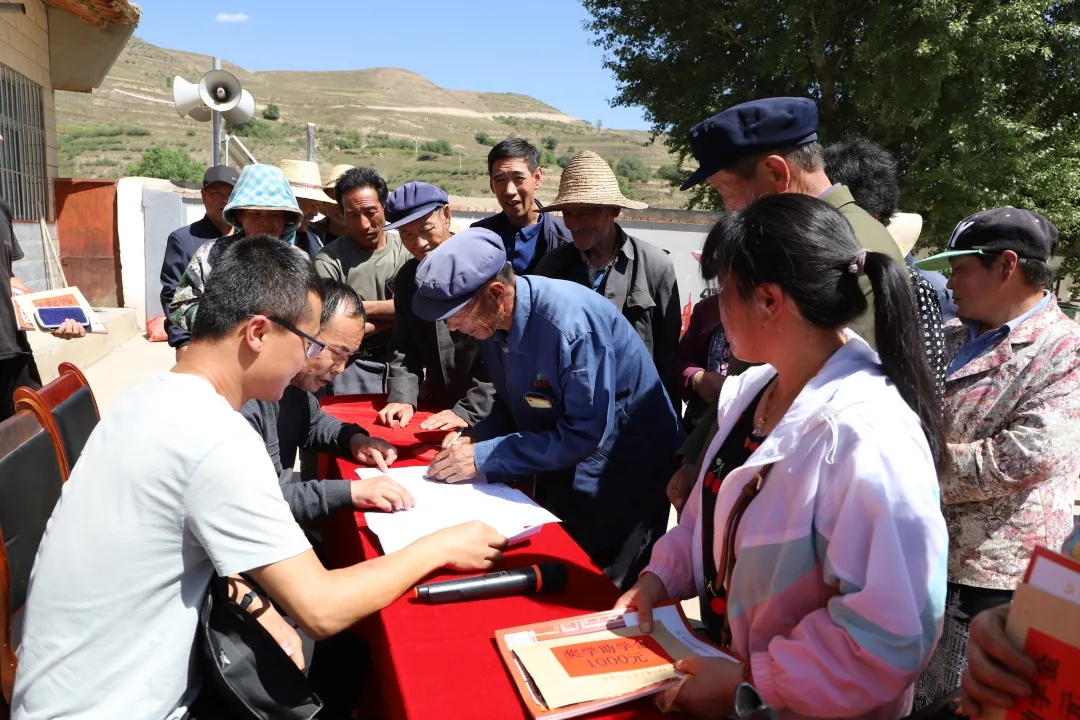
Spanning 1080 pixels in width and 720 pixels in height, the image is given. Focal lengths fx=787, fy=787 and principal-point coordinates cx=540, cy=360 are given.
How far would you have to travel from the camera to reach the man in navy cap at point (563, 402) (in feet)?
7.37

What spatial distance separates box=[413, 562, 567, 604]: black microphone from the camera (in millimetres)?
1646

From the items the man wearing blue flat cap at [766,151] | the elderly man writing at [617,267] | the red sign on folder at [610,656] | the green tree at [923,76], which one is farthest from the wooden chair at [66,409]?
the green tree at [923,76]

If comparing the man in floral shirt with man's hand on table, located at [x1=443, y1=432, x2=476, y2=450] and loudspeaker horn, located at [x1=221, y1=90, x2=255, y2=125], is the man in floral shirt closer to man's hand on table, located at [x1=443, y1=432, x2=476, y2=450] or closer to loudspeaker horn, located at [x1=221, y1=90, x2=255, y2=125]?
man's hand on table, located at [x1=443, y1=432, x2=476, y2=450]

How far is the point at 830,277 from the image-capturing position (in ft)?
4.27

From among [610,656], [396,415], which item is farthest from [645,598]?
[396,415]

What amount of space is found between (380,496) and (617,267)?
6.13 feet

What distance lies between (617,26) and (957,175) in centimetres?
652

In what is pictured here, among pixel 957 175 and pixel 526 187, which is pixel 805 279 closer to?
pixel 526 187

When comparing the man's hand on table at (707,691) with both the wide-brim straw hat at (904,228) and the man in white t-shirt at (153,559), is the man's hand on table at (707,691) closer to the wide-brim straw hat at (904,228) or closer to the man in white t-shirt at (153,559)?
the man in white t-shirt at (153,559)

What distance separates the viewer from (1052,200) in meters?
11.7

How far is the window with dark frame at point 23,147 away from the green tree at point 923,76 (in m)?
9.40

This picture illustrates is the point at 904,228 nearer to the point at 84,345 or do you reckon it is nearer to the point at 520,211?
the point at 520,211

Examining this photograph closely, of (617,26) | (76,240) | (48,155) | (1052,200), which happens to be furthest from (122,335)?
(1052,200)

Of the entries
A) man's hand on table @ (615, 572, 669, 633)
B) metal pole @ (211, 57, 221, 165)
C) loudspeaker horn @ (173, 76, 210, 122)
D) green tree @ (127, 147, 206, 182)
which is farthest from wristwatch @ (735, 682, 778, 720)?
green tree @ (127, 147, 206, 182)
